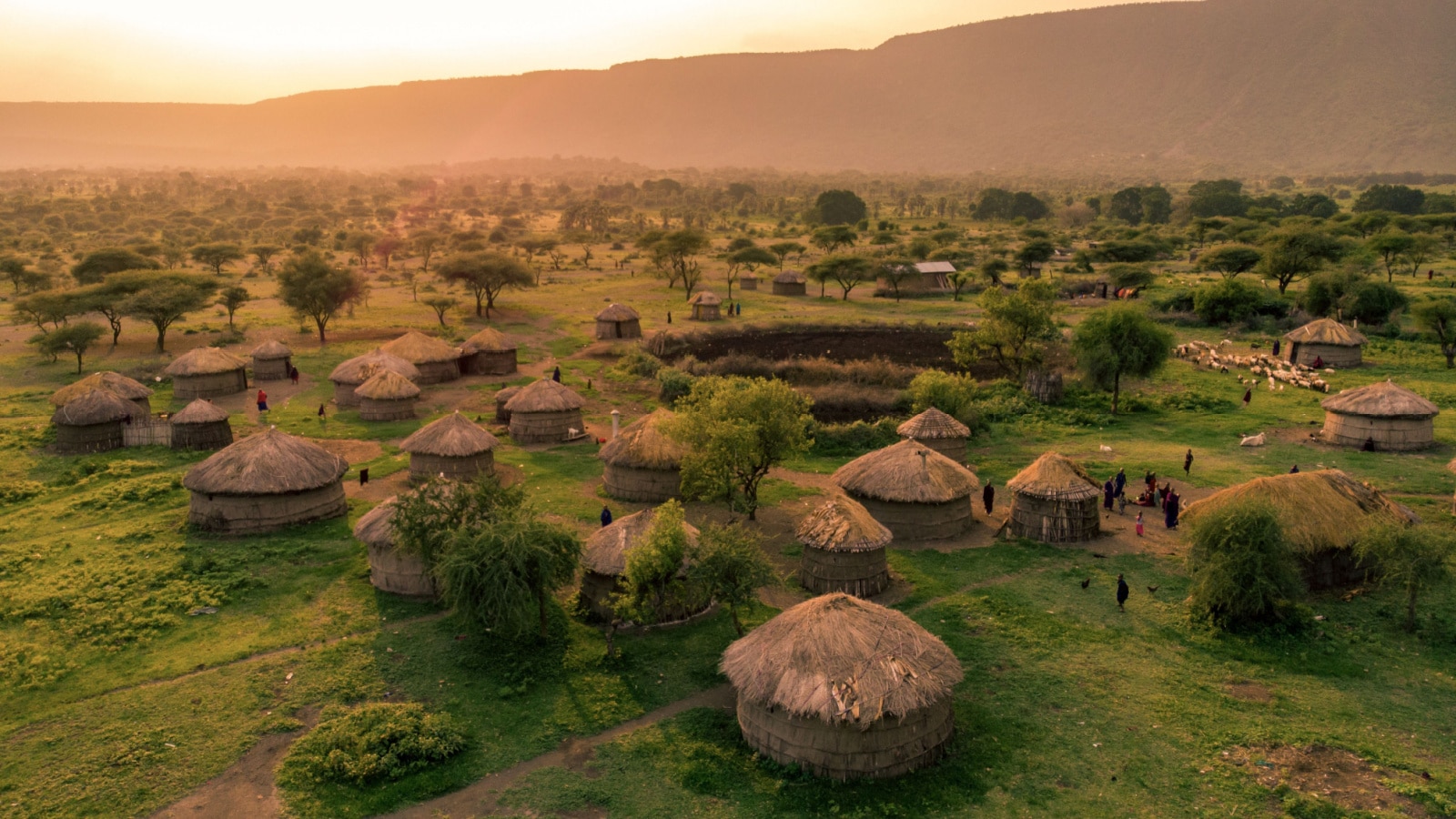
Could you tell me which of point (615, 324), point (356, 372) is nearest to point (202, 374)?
point (356, 372)

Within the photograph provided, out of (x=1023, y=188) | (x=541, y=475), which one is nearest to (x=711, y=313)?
(x=541, y=475)

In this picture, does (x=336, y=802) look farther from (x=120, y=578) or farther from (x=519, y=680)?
(x=120, y=578)

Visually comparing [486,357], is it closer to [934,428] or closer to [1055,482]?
[934,428]

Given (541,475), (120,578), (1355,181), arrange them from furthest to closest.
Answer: (1355,181) → (541,475) → (120,578)

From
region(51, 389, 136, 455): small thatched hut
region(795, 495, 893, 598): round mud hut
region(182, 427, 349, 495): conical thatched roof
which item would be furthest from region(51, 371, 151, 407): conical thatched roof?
region(795, 495, 893, 598): round mud hut

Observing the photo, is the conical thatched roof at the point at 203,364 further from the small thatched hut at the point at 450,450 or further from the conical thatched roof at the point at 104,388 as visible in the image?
the small thatched hut at the point at 450,450

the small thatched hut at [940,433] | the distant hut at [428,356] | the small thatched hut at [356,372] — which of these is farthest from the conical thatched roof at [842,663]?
the distant hut at [428,356]
